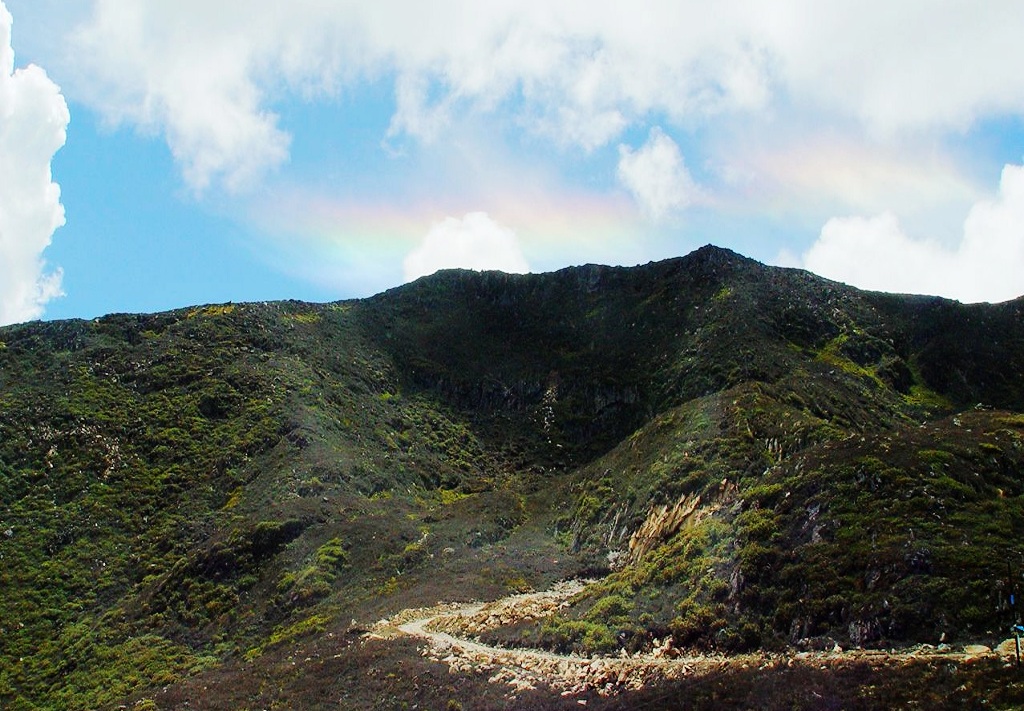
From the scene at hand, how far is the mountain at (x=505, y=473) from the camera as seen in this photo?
25.8 metres

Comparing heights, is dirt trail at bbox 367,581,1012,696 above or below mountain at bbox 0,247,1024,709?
below

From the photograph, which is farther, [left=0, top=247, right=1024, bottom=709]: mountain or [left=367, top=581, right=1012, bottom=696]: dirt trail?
[left=0, top=247, right=1024, bottom=709]: mountain

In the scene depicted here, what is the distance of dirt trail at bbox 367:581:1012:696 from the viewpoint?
19750 millimetres

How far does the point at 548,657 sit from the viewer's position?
26688mm

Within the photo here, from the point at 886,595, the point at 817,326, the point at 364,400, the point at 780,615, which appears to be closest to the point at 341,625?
the point at 780,615

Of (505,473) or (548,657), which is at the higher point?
(505,473)

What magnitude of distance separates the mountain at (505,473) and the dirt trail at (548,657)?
1075 millimetres

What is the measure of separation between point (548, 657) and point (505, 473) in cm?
5162

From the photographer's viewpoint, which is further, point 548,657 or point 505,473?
point 505,473

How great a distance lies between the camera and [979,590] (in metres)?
19.9

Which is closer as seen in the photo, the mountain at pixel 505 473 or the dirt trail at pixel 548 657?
the dirt trail at pixel 548 657

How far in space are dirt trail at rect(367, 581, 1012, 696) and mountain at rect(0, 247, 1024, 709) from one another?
1.07m

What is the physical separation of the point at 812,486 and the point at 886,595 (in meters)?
A: 8.25

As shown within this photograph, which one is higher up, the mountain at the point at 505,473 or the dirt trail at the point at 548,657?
the mountain at the point at 505,473
